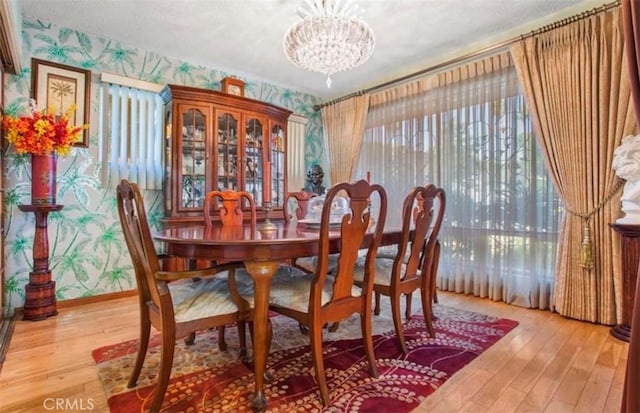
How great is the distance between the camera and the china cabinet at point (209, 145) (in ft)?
10.2

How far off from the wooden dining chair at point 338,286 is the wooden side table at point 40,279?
2.10 m

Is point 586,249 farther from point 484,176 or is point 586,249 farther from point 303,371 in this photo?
point 303,371

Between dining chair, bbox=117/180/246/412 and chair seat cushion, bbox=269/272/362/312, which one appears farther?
chair seat cushion, bbox=269/272/362/312

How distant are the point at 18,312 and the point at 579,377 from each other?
3.89m

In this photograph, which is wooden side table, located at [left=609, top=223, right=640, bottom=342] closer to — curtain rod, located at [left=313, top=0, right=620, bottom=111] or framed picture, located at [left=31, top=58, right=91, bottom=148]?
curtain rod, located at [left=313, top=0, right=620, bottom=111]

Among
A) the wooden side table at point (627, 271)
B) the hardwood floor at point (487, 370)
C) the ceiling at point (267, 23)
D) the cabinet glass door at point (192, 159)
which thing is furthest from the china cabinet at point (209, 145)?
the wooden side table at point (627, 271)

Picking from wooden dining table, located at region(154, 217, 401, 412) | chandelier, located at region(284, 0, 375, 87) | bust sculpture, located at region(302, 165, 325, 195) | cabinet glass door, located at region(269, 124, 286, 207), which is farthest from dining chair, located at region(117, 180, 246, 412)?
bust sculpture, located at region(302, 165, 325, 195)

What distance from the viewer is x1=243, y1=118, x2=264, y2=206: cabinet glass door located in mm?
3559

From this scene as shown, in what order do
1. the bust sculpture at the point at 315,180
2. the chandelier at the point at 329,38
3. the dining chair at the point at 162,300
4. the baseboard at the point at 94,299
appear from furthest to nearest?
the bust sculpture at the point at 315,180
the baseboard at the point at 94,299
the chandelier at the point at 329,38
the dining chair at the point at 162,300

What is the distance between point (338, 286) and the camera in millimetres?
1546

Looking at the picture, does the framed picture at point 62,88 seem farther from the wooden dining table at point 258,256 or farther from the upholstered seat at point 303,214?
the wooden dining table at point 258,256

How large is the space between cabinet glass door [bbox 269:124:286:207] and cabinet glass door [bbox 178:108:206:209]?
84cm

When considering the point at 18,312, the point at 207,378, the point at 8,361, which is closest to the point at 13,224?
the point at 18,312

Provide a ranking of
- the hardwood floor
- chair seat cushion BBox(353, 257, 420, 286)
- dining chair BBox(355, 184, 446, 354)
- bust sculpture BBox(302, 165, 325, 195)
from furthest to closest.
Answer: bust sculpture BBox(302, 165, 325, 195) → chair seat cushion BBox(353, 257, 420, 286) → dining chair BBox(355, 184, 446, 354) → the hardwood floor
